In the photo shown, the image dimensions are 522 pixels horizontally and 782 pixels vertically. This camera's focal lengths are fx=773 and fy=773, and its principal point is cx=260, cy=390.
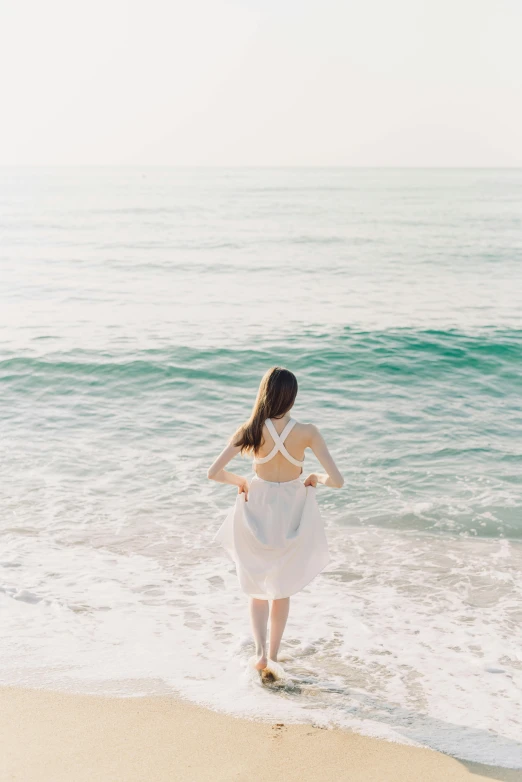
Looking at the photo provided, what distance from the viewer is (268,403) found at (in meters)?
4.52

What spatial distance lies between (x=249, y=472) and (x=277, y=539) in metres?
4.57

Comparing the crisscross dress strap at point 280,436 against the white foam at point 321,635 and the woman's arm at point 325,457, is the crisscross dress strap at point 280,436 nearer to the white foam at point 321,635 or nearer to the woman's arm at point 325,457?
the woman's arm at point 325,457

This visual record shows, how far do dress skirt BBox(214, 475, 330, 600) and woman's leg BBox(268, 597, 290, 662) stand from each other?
0.08 meters

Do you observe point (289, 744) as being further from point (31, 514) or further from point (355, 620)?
point (31, 514)

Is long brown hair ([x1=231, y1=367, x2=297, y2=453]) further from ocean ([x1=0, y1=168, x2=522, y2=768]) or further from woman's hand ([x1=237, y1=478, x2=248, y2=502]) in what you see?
ocean ([x1=0, y1=168, x2=522, y2=768])

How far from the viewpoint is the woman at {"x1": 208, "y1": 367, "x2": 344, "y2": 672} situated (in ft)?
15.1

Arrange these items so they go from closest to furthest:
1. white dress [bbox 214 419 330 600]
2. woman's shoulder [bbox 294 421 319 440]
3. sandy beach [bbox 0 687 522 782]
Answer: sandy beach [bbox 0 687 522 782], woman's shoulder [bbox 294 421 319 440], white dress [bbox 214 419 330 600]

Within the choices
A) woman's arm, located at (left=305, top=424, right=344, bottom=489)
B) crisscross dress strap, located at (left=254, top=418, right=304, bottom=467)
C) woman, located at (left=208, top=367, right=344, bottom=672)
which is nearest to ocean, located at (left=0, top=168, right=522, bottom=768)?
woman, located at (left=208, top=367, right=344, bottom=672)

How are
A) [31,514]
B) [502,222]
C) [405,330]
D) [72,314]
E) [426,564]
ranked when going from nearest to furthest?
1. [426,564]
2. [31,514]
3. [405,330]
4. [72,314]
5. [502,222]

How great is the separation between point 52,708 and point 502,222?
3646 cm

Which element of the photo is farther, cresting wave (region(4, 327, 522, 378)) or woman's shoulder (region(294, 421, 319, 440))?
cresting wave (region(4, 327, 522, 378))

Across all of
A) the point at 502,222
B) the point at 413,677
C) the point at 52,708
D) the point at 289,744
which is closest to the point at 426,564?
the point at 413,677

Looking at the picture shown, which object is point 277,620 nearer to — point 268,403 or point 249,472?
point 268,403

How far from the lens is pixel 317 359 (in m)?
14.4
